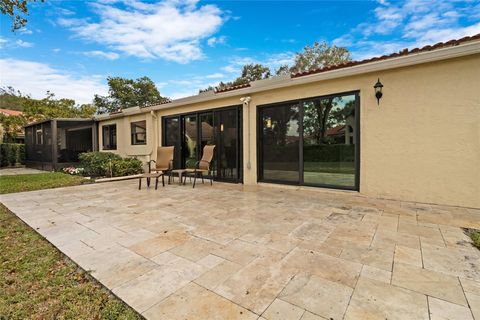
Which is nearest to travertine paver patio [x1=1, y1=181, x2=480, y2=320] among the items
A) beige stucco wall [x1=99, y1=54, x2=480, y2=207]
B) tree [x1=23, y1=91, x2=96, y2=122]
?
beige stucco wall [x1=99, y1=54, x2=480, y2=207]

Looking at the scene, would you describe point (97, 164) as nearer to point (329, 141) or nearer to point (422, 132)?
point (329, 141)

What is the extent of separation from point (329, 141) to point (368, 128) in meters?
0.85

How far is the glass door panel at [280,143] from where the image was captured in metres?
5.81

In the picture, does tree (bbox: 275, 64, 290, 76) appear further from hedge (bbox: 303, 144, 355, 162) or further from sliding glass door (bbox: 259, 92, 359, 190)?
hedge (bbox: 303, 144, 355, 162)

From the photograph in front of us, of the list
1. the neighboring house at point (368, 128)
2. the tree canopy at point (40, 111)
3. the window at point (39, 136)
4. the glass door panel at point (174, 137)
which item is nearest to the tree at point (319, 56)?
the glass door panel at point (174, 137)

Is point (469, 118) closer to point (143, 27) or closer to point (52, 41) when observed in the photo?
point (143, 27)

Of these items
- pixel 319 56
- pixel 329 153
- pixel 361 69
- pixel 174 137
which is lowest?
pixel 329 153

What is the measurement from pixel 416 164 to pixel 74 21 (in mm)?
11419

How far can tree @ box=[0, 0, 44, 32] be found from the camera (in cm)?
464

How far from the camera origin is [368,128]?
476 centimetres

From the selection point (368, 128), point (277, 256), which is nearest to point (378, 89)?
point (368, 128)

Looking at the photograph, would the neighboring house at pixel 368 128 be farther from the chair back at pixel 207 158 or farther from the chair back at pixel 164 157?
the chair back at pixel 164 157

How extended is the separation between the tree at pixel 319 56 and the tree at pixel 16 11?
60.0 ft

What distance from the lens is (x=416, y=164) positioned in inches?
170
